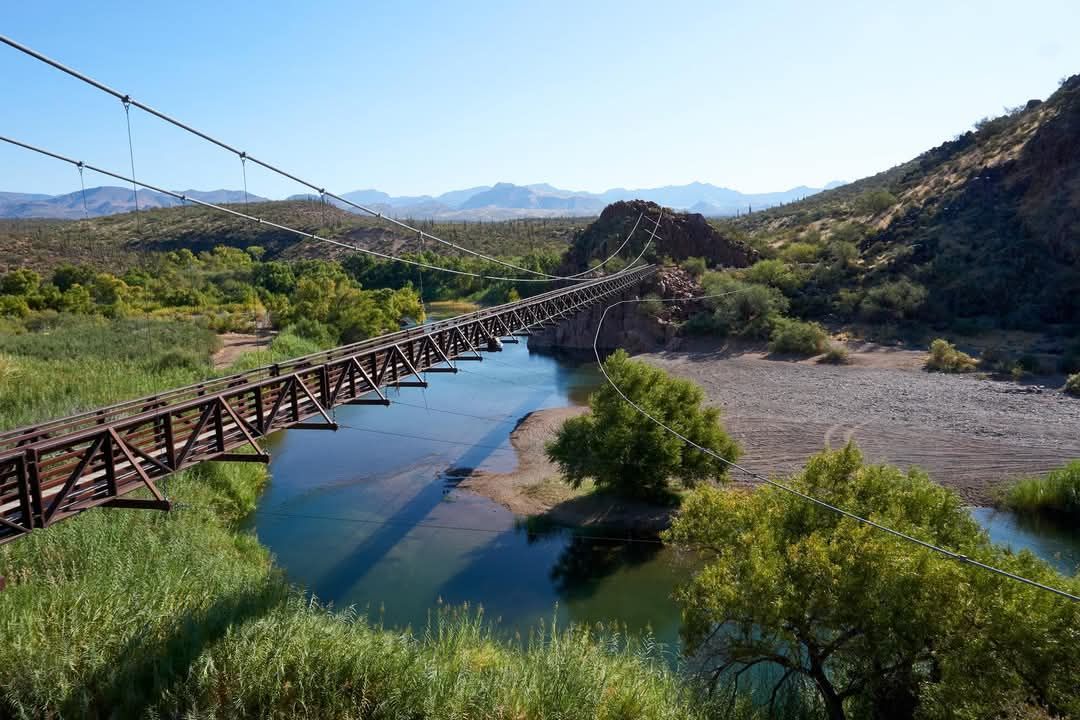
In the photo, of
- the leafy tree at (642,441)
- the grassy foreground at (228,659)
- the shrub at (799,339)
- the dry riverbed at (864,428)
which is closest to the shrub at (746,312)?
the shrub at (799,339)

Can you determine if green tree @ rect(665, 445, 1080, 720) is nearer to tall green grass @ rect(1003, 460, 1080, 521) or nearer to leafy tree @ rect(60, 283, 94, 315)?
tall green grass @ rect(1003, 460, 1080, 521)

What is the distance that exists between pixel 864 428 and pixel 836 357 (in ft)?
34.9

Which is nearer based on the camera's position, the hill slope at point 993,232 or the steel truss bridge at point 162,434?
the steel truss bridge at point 162,434

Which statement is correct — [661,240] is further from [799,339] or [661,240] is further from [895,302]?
[799,339]

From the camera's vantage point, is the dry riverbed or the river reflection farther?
the dry riverbed

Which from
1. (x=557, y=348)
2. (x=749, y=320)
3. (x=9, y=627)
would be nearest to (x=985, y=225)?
(x=749, y=320)

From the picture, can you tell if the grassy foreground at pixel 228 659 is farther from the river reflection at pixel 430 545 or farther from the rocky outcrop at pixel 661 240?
the rocky outcrop at pixel 661 240

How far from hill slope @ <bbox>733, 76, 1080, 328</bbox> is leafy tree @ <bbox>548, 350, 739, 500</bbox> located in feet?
76.8

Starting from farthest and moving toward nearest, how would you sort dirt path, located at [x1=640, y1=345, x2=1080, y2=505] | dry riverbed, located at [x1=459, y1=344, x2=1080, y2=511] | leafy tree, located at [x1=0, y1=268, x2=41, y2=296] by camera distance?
leafy tree, located at [x1=0, y1=268, x2=41, y2=296]
dirt path, located at [x1=640, y1=345, x2=1080, y2=505]
dry riverbed, located at [x1=459, y1=344, x2=1080, y2=511]

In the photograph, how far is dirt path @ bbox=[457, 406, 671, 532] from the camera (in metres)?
16.2

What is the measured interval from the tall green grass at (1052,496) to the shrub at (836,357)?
1531 centimetres

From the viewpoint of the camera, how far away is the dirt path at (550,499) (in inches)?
637

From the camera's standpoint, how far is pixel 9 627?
23.5ft

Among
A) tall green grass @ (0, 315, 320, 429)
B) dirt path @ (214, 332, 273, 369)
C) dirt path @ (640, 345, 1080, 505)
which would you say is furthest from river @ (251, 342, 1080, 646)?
dirt path @ (214, 332, 273, 369)
